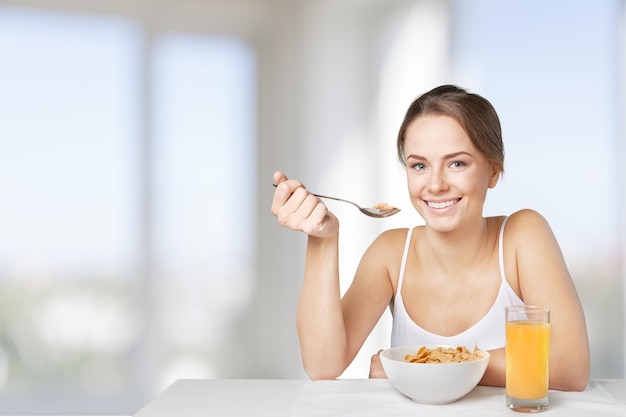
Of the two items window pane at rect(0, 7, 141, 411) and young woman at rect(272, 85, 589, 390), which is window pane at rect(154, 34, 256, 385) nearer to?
window pane at rect(0, 7, 141, 411)

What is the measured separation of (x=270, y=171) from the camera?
3.34 m

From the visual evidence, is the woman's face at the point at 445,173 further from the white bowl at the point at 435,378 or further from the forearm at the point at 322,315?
the white bowl at the point at 435,378

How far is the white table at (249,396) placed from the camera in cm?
99

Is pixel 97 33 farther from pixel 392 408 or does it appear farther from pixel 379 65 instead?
pixel 392 408

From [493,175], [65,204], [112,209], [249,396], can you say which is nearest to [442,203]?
[493,175]

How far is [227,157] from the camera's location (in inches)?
130

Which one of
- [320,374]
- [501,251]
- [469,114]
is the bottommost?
[320,374]

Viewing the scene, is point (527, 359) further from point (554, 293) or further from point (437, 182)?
point (437, 182)

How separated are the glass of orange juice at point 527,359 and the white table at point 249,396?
22 millimetres

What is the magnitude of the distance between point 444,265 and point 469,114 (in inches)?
13.1

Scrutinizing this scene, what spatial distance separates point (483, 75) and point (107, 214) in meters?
1.87

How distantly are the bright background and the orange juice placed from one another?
223 centimetres

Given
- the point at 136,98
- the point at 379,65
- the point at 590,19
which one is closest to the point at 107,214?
the point at 136,98

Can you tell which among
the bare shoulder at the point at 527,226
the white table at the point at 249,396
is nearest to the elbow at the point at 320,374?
the white table at the point at 249,396
